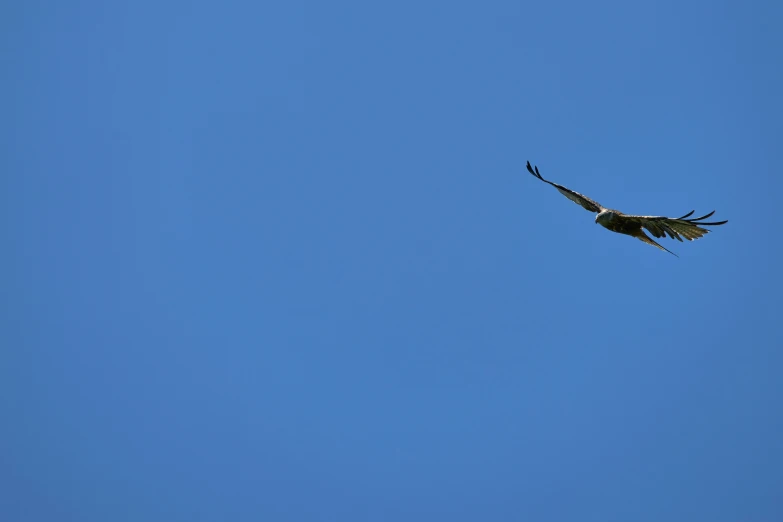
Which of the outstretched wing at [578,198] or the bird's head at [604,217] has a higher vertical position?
Result: the outstretched wing at [578,198]

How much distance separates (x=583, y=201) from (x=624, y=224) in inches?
143

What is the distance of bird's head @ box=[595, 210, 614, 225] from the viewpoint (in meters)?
30.8

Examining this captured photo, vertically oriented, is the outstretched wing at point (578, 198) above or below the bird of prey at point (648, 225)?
above

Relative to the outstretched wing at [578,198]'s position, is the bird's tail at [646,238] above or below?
below

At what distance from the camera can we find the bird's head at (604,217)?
30.8 meters

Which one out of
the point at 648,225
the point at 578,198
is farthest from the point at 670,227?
the point at 578,198

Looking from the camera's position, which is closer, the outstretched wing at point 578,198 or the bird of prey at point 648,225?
the bird of prey at point 648,225

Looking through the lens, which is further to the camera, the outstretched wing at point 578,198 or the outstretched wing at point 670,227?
the outstretched wing at point 578,198

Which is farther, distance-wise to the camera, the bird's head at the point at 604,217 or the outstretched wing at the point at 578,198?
the outstretched wing at the point at 578,198

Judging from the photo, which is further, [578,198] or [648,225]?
[578,198]

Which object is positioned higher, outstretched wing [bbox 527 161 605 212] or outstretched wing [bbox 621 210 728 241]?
outstretched wing [bbox 527 161 605 212]

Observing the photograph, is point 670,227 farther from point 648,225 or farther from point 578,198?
point 578,198

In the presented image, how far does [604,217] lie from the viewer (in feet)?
102

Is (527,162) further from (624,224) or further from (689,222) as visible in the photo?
(689,222)
